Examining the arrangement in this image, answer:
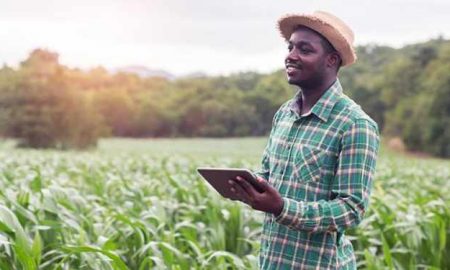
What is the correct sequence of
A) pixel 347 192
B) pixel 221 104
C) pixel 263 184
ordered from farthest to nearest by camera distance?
1. pixel 221 104
2. pixel 347 192
3. pixel 263 184

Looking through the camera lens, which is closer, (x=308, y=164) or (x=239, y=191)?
(x=239, y=191)

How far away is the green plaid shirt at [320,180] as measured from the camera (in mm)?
2580

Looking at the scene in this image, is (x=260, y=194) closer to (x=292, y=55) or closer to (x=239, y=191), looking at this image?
(x=239, y=191)

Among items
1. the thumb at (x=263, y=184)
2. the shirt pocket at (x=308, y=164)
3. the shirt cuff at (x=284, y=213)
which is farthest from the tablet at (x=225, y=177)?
the shirt pocket at (x=308, y=164)

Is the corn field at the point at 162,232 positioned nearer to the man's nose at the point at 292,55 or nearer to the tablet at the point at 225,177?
the tablet at the point at 225,177

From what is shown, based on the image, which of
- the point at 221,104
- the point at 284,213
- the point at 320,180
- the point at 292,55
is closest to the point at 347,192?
the point at 320,180

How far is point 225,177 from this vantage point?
2455 mm

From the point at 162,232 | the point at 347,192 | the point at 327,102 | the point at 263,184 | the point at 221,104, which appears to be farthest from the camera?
the point at 221,104

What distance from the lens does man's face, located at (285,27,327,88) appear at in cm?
266

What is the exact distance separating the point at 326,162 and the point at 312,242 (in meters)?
0.29

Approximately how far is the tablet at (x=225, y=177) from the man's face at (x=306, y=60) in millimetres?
441

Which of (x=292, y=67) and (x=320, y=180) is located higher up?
(x=292, y=67)

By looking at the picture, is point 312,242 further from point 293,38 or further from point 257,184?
point 293,38

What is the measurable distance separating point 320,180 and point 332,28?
52 centimetres
